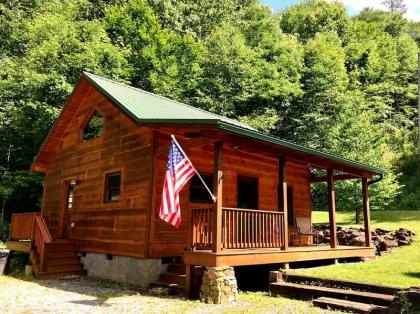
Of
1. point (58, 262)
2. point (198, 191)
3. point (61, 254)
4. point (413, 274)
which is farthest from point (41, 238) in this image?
point (413, 274)

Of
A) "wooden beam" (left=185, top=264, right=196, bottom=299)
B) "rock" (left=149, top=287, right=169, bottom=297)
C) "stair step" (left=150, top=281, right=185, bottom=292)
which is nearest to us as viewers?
"wooden beam" (left=185, top=264, right=196, bottom=299)

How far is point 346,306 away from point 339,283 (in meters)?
1.20

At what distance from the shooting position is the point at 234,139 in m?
9.25

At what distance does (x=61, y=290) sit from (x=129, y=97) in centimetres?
593

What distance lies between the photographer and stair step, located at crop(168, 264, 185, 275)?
997cm

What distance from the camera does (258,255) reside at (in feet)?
30.3

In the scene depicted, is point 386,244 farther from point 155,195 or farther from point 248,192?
point 155,195

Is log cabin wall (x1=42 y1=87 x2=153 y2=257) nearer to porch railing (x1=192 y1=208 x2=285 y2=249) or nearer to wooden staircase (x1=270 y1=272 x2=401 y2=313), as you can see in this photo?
porch railing (x1=192 y1=208 x2=285 y2=249)

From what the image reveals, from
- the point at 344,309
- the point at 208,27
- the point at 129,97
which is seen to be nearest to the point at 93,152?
the point at 129,97

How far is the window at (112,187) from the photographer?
12195 mm

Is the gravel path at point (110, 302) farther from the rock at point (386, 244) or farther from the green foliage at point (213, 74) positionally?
the green foliage at point (213, 74)

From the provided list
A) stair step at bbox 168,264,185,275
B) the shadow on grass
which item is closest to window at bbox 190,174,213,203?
stair step at bbox 168,264,185,275

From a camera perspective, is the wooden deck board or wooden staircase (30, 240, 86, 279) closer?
wooden staircase (30, 240, 86, 279)

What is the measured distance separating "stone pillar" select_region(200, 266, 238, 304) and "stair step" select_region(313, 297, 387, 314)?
1.74 metres
